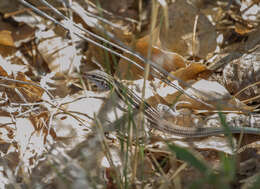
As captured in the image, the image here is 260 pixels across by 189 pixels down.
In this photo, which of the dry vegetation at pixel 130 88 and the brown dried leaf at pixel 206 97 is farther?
the brown dried leaf at pixel 206 97

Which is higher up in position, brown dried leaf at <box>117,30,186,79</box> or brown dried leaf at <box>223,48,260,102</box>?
brown dried leaf at <box>117,30,186,79</box>

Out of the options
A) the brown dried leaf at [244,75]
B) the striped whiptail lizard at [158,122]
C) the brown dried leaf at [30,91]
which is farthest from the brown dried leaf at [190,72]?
the brown dried leaf at [30,91]

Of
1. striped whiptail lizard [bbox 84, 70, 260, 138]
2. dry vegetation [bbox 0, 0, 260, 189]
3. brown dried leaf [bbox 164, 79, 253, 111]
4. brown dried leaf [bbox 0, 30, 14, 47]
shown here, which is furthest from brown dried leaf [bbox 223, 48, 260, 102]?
brown dried leaf [bbox 0, 30, 14, 47]

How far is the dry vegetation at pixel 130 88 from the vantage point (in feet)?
5.49

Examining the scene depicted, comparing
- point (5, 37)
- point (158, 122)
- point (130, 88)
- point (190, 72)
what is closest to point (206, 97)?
point (190, 72)

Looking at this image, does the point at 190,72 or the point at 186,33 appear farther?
the point at 186,33

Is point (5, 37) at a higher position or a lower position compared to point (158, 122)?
higher

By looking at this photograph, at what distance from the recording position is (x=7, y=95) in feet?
7.47

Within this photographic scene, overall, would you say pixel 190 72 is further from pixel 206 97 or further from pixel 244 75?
pixel 244 75

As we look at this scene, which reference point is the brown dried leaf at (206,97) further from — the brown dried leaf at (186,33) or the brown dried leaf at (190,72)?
the brown dried leaf at (186,33)

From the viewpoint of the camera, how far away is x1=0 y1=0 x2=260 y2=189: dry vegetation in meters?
1.67

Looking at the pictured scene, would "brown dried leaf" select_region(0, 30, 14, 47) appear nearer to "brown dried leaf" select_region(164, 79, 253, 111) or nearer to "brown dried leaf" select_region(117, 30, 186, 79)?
"brown dried leaf" select_region(117, 30, 186, 79)

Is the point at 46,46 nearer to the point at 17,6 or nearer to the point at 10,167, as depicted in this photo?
the point at 17,6

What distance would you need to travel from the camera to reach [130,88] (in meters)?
2.50
